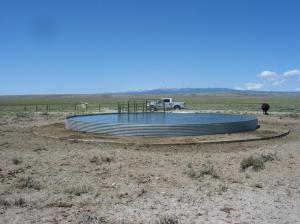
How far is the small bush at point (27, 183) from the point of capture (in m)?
10.2

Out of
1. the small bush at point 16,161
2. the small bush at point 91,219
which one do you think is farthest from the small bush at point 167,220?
the small bush at point 16,161

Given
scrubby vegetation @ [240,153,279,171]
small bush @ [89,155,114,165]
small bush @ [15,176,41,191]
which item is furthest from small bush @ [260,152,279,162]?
small bush @ [15,176,41,191]

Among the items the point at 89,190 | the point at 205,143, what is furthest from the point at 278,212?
the point at 205,143

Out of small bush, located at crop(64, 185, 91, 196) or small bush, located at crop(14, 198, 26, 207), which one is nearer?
small bush, located at crop(14, 198, 26, 207)

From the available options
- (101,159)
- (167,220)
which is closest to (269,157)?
(101,159)

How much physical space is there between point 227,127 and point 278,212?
12252 millimetres

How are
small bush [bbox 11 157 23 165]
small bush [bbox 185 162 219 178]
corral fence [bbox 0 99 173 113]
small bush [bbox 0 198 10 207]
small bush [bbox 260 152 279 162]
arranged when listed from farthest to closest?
1. corral fence [bbox 0 99 173 113]
2. small bush [bbox 260 152 279 162]
3. small bush [bbox 11 157 23 165]
4. small bush [bbox 185 162 219 178]
5. small bush [bbox 0 198 10 207]

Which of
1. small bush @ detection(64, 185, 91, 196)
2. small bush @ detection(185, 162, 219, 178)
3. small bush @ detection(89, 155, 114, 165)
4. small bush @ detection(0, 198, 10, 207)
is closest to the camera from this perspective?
small bush @ detection(0, 198, 10, 207)

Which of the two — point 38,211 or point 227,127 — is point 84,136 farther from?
point 38,211

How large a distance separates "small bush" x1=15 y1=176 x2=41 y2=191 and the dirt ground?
26 millimetres

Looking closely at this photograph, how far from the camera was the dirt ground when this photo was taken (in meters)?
8.09

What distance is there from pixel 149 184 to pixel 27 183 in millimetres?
2866

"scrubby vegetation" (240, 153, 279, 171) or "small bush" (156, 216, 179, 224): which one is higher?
"scrubby vegetation" (240, 153, 279, 171)

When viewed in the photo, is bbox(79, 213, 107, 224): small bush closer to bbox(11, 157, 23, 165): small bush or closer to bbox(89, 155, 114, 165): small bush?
bbox(89, 155, 114, 165): small bush
